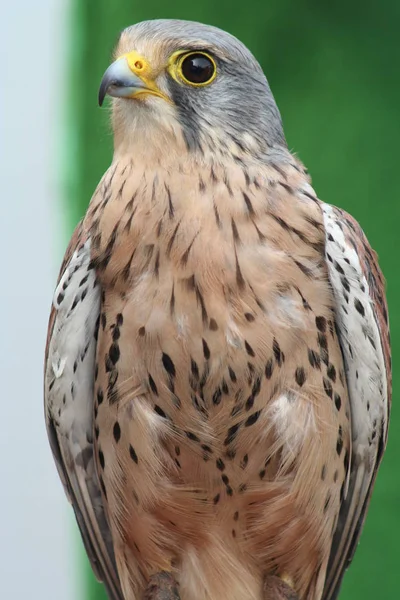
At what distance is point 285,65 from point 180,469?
1747 millimetres

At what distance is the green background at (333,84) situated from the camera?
127 inches

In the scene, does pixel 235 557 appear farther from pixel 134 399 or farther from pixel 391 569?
pixel 391 569

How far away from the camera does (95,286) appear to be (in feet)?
6.65

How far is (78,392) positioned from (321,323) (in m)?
0.59

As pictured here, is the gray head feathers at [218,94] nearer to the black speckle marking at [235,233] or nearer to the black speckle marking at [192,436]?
the black speckle marking at [235,233]

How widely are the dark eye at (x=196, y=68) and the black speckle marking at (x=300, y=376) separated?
0.65 m

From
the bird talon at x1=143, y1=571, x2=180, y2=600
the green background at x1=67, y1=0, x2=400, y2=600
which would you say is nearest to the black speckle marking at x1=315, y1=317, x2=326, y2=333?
the bird talon at x1=143, y1=571, x2=180, y2=600

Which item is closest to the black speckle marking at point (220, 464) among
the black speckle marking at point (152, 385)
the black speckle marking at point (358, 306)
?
the black speckle marking at point (152, 385)

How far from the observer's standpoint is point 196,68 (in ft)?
6.39

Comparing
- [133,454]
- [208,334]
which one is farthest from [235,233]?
[133,454]

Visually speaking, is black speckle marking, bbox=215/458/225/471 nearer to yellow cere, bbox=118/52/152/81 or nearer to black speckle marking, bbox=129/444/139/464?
black speckle marking, bbox=129/444/139/464

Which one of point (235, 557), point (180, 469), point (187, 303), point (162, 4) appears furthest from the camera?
point (162, 4)

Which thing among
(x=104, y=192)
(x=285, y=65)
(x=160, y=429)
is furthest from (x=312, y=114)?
(x=160, y=429)

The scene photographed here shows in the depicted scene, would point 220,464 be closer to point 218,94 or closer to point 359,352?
point 359,352
